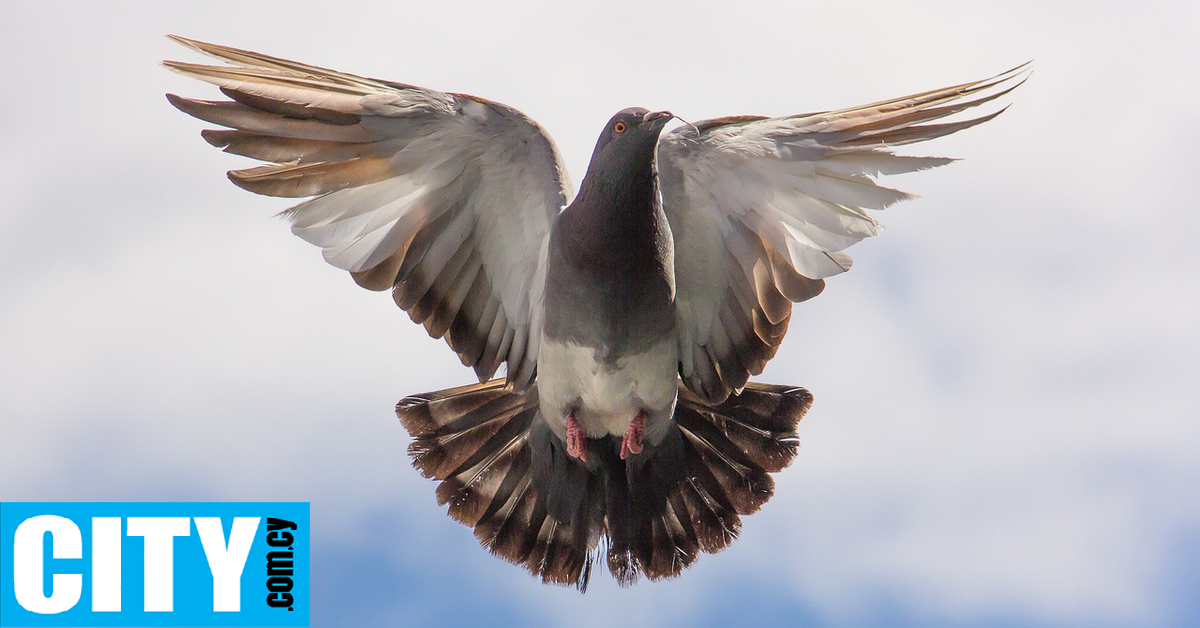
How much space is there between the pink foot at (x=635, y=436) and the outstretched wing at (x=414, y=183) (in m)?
0.75

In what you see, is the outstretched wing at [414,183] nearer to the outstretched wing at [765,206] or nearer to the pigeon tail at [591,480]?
the pigeon tail at [591,480]

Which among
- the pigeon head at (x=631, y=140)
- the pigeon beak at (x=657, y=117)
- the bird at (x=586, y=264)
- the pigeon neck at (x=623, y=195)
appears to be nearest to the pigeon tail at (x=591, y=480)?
the bird at (x=586, y=264)

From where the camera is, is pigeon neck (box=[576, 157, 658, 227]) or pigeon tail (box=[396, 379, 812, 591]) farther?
pigeon tail (box=[396, 379, 812, 591])

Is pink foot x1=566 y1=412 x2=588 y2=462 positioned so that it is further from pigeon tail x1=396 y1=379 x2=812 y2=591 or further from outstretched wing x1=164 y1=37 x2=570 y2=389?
outstretched wing x1=164 y1=37 x2=570 y2=389

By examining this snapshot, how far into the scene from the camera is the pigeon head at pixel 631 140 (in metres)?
6.94

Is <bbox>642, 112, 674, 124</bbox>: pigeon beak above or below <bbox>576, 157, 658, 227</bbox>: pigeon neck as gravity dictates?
above

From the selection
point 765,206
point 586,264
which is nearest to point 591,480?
point 586,264

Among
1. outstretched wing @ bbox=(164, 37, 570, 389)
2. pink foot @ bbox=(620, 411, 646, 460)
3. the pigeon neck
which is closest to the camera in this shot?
outstretched wing @ bbox=(164, 37, 570, 389)

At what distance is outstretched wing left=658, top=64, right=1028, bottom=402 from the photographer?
277 inches

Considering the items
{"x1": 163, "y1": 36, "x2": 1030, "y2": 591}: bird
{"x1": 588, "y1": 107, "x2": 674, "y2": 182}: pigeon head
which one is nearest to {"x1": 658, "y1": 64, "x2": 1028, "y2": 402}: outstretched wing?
{"x1": 163, "y1": 36, "x2": 1030, "y2": 591}: bird

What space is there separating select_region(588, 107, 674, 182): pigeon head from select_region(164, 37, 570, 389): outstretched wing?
0.48 meters

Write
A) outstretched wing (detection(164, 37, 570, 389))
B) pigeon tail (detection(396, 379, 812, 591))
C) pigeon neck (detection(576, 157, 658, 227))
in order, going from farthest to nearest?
pigeon tail (detection(396, 379, 812, 591))
pigeon neck (detection(576, 157, 658, 227))
outstretched wing (detection(164, 37, 570, 389))

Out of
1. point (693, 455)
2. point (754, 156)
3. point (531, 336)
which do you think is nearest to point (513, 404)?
point (531, 336)

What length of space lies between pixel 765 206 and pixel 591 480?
2.05m
